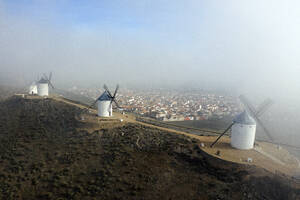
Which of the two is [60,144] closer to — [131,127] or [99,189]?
[131,127]

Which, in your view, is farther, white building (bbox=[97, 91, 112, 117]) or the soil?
→ white building (bbox=[97, 91, 112, 117])

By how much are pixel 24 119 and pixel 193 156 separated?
74.6 ft

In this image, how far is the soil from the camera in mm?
15797

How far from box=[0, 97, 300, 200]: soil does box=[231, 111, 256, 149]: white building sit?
3514 mm

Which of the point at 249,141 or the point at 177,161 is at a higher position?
the point at 249,141

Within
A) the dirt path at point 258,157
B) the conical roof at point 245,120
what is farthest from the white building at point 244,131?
the dirt path at point 258,157

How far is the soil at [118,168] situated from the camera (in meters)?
15.8

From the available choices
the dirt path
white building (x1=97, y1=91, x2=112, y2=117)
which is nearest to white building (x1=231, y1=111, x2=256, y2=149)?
the dirt path

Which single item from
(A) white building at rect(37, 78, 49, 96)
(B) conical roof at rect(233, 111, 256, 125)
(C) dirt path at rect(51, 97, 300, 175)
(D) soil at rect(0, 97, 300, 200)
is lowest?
(D) soil at rect(0, 97, 300, 200)

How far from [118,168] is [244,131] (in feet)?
36.2

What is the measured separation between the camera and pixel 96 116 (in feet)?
92.7

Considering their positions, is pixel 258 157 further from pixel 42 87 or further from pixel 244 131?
pixel 42 87

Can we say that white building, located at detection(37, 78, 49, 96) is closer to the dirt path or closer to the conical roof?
the dirt path

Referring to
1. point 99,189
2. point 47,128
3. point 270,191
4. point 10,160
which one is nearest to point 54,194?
point 99,189
